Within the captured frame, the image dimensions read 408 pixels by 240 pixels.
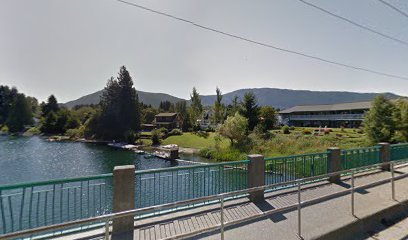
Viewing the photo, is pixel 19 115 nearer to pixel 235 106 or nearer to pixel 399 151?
pixel 235 106

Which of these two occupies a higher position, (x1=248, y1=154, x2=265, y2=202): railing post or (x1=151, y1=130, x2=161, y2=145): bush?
(x1=248, y1=154, x2=265, y2=202): railing post

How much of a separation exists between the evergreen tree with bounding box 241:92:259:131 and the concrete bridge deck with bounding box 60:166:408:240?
35.9 metres

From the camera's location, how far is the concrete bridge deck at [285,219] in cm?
555

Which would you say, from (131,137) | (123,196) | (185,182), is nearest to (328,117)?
(131,137)

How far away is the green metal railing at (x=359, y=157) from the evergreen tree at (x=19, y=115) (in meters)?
113

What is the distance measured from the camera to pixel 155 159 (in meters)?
37.9

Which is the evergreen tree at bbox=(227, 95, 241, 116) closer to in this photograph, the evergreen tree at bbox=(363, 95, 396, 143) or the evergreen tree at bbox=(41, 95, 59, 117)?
the evergreen tree at bbox=(363, 95, 396, 143)

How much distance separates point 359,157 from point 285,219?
26.8 feet

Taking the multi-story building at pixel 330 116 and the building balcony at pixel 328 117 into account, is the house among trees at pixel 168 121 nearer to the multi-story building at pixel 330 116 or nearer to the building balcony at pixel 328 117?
the multi-story building at pixel 330 116

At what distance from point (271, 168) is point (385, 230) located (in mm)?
4446

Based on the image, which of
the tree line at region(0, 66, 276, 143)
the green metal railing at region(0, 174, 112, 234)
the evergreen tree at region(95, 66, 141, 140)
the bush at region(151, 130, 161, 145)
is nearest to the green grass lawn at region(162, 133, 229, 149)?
the bush at region(151, 130, 161, 145)

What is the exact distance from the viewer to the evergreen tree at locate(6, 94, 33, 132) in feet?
312

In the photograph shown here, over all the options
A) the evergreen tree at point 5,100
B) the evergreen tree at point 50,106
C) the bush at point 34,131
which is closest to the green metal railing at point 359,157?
the bush at point 34,131

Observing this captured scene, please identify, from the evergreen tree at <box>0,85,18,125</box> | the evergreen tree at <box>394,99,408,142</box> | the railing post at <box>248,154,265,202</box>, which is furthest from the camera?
the evergreen tree at <box>0,85,18,125</box>
